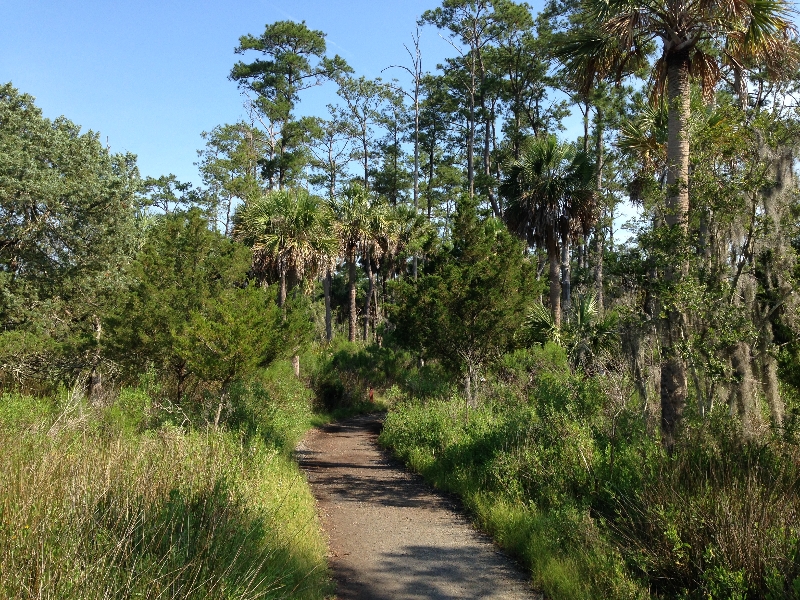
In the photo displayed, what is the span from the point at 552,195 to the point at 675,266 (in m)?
16.1

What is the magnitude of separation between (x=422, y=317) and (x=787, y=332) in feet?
36.9

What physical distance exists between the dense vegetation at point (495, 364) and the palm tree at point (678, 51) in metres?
0.04

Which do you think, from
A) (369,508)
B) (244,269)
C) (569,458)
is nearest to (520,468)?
→ (569,458)

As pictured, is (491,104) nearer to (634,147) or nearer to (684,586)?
(634,147)

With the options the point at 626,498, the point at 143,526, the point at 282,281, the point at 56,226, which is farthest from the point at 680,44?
the point at 56,226

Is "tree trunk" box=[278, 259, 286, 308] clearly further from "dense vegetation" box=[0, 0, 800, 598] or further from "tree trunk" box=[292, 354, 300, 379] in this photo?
"tree trunk" box=[292, 354, 300, 379]

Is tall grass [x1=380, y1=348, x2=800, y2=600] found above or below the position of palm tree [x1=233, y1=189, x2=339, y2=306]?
below

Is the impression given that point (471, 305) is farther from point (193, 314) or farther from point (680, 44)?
point (680, 44)

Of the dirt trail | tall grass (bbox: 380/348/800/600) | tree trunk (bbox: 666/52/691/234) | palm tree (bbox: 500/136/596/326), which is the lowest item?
the dirt trail

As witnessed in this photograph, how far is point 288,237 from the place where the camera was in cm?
2475

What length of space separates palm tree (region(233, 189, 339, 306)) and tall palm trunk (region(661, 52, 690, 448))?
1754 centimetres

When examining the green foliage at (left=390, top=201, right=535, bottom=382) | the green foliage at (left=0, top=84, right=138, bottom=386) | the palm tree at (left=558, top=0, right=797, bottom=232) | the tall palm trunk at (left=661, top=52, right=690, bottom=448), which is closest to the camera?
the tall palm trunk at (left=661, top=52, right=690, bottom=448)

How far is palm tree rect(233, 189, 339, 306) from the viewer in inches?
966

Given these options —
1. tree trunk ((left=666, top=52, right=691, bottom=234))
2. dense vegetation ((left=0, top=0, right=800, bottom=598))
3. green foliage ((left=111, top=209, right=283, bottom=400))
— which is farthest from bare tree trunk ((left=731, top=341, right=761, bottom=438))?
green foliage ((left=111, top=209, right=283, bottom=400))
